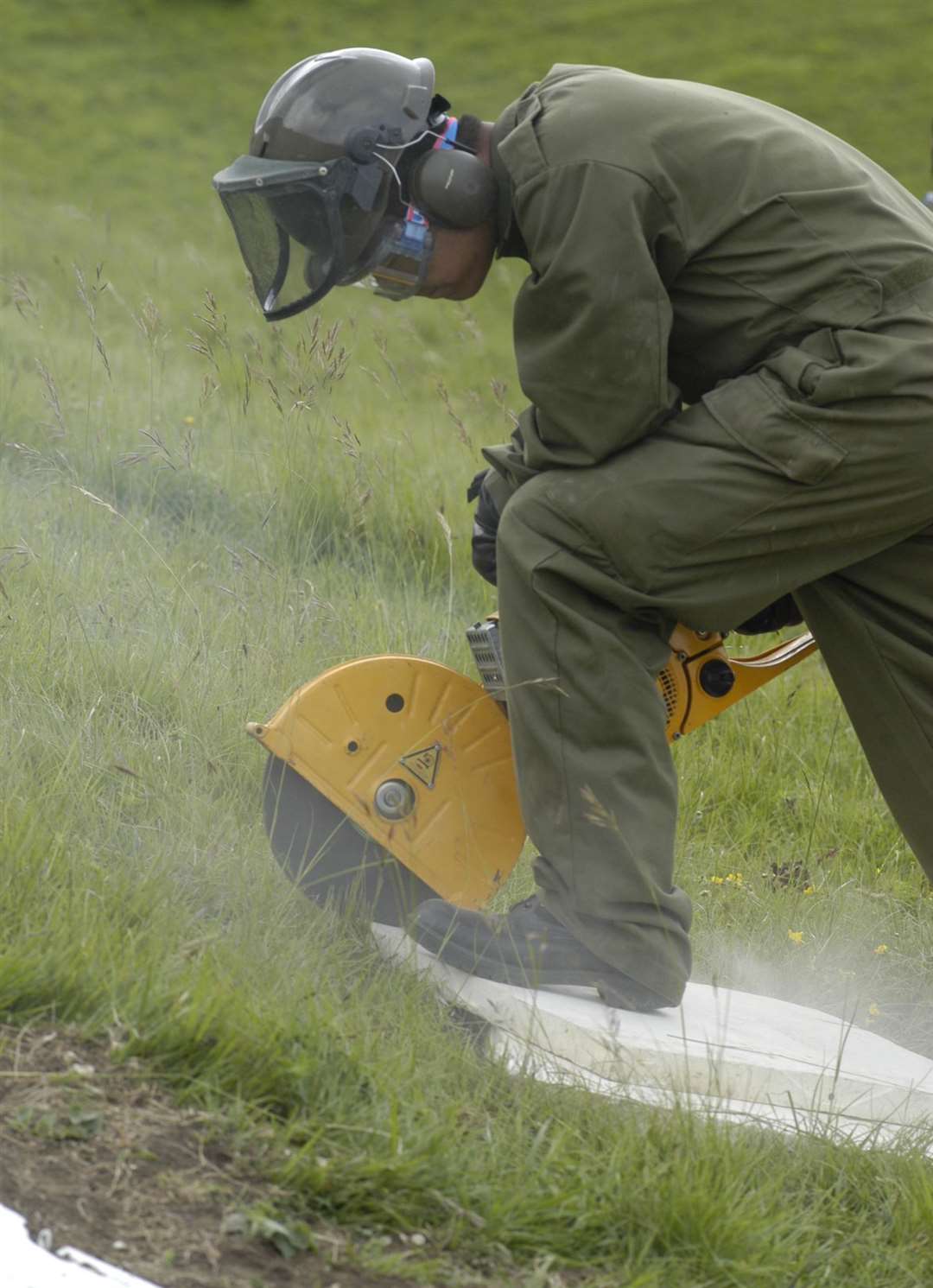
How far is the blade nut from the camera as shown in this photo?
3.30 meters

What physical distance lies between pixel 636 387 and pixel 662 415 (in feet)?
0.39

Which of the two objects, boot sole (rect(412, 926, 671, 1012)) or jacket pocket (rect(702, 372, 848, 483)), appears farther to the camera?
boot sole (rect(412, 926, 671, 1012))

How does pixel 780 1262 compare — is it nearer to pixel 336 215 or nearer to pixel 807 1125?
pixel 807 1125

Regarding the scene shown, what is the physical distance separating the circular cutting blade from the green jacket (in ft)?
2.91

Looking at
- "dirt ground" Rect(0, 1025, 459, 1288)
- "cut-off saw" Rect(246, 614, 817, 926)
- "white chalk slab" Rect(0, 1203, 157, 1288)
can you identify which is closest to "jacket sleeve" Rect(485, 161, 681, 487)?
"cut-off saw" Rect(246, 614, 817, 926)

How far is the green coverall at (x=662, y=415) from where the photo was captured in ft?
9.36

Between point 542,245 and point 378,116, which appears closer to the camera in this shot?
point 542,245

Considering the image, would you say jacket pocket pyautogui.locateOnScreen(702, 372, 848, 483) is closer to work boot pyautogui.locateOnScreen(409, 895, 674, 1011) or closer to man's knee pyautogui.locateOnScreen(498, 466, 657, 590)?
man's knee pyautogui.locateOnScreen(498, 466, 657, 590)

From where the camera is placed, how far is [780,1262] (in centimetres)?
249

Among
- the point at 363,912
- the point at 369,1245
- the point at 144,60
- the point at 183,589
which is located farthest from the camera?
the point at 144,60

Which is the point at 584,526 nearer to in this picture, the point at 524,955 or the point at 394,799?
the point at 394,799

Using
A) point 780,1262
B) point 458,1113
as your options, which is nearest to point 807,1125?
point 780,1262

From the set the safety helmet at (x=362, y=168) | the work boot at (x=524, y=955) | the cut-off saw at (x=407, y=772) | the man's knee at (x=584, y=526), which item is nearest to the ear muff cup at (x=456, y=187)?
the safety helmet at (x=362, y=168)

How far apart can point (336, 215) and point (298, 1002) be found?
1.53 meters
